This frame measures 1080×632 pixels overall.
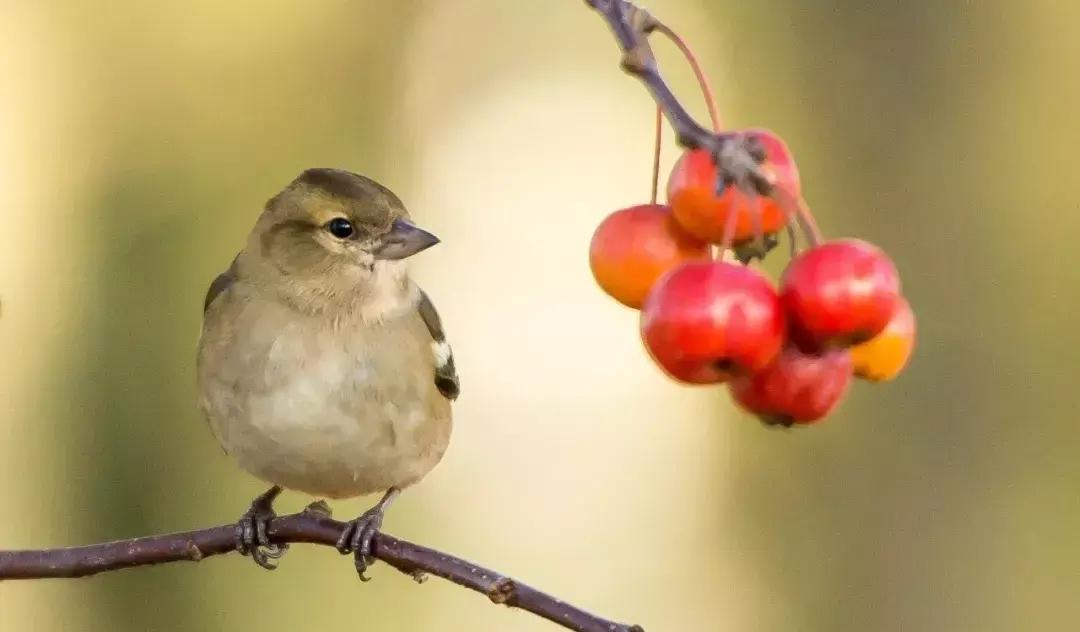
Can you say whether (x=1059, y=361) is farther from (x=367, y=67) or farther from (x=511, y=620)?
(x=367, y=67)

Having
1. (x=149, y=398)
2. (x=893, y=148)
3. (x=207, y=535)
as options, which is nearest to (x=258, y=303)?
(x=207, y=535)

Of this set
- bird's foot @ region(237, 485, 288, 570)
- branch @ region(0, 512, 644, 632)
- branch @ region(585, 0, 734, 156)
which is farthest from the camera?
bird's foot @ region(237, 485, 288, 570)

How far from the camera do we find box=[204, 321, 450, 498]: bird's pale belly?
7.79ft

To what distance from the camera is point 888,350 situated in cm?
149

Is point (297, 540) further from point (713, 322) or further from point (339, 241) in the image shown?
point (713, 322)

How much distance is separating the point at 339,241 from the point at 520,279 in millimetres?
3159

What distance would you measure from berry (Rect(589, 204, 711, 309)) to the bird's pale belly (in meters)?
0.98

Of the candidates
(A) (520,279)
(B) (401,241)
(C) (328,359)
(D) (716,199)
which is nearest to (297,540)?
(C) (328,359)

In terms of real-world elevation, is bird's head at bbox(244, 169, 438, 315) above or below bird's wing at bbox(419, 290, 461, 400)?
above

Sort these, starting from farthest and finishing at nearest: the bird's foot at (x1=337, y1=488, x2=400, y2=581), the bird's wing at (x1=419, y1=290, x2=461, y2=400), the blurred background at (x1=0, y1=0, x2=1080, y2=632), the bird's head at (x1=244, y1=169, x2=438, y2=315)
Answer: the blurred background at (x1=0, y1=0, x2=1080, y2=632)
the bird's wing at (x1=419, y1=290, x2=461, y2=400)
the bird's head at (x1=244, y1=169, x2=438, y2=315)
the bird's foot at (x1=337, y1=488, x2=400, y2=581)

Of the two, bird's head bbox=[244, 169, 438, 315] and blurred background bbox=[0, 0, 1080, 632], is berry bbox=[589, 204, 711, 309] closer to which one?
bird's head bbox=[244, 169, 438, 315]

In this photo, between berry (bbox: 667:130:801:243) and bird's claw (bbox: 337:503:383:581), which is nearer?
berry (bbox: 667:130:801:243)

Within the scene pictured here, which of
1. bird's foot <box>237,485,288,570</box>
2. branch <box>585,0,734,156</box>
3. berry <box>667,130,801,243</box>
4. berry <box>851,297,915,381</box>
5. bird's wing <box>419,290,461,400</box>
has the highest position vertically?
branch <box>585,0,734,156</box>

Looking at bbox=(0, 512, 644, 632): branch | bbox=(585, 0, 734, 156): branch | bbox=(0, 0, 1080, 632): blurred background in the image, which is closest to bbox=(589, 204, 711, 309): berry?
bbox=(585, 0, 734, 156): branch
